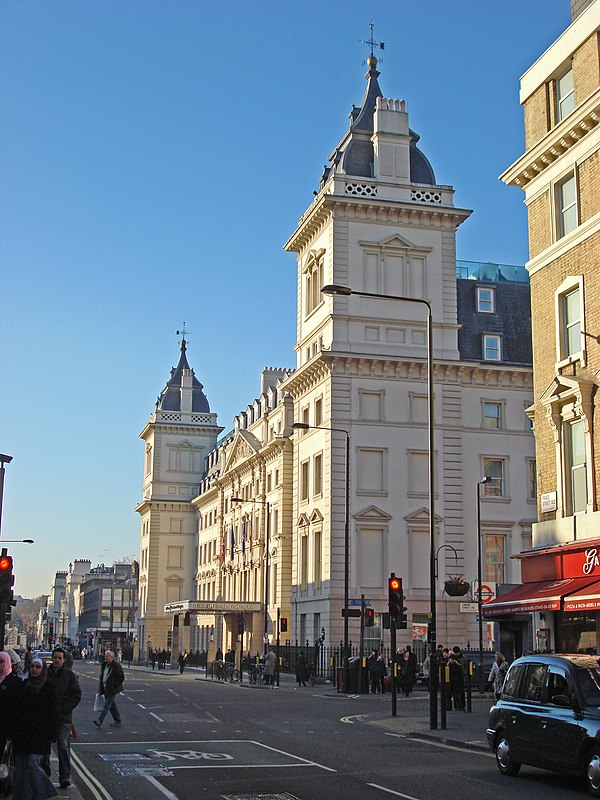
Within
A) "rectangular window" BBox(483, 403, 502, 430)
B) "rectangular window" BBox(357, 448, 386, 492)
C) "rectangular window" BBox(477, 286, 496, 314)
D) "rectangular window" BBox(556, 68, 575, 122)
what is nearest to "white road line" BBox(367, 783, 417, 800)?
"rectangular window" BBox(556, 68, 575, 122)

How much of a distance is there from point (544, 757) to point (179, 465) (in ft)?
300

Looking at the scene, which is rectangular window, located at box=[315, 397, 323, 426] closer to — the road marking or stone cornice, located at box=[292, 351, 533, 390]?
stone cornice, located at box=[292, 351, 533, 390]

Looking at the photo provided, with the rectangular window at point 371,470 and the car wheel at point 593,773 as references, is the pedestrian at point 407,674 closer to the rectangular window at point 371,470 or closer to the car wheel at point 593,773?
the rectangular window at point 371,470

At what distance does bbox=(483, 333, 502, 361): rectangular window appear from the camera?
56.6 meters

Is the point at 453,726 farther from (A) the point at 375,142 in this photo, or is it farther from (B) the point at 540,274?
(A) the point at 375,142

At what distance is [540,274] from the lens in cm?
2823

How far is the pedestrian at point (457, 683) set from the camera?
1104 inches

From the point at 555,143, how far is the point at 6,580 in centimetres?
1675

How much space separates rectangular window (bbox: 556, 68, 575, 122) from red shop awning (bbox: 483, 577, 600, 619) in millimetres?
11660

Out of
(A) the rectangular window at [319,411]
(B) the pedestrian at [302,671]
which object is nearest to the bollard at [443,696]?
(B) the pedestrian at [302,671]

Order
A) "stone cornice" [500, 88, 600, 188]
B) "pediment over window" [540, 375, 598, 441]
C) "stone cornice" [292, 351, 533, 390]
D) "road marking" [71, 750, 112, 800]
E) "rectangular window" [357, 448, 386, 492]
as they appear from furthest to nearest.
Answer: "stone cornice" [292, 351, 533, 390], "rectangular window" [357, 448, 386, 492], "stone cornice" [500, 88, 600, 188], "pediment over window" [540, 375, 598, 441], "road marking" [71, 750, 112, 800]

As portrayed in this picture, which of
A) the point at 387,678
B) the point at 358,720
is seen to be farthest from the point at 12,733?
the point at 387,678

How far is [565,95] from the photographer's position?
2745 centimetres

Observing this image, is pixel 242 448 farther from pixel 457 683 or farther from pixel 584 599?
pixel 584 599
